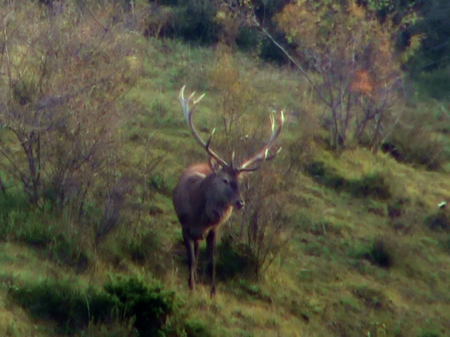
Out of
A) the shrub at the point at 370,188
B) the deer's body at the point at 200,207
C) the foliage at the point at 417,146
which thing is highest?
the deer's body at the point at 200,207

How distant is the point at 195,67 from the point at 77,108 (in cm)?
849

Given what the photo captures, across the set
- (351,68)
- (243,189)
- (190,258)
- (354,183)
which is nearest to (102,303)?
(190,258)

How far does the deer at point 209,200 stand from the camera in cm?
1168

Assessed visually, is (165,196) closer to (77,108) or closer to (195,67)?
(77,108)

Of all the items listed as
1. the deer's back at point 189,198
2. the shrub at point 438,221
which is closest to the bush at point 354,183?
the shrub at point 438,221

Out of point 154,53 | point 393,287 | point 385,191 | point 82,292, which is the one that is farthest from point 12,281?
Answer: point 154,53

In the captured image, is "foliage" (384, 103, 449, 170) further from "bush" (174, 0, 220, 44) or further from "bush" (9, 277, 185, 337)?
"bush" (9, 277, 185, 337)

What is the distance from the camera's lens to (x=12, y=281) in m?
10.2

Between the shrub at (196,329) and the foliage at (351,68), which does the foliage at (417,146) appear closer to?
the foliage at (351,68)

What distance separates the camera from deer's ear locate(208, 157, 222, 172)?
471 inches

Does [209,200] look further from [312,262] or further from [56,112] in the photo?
[312,262]

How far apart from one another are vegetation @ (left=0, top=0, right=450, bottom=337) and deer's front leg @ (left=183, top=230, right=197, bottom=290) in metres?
0.13

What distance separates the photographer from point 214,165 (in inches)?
475

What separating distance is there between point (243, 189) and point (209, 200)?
153 centimetres
